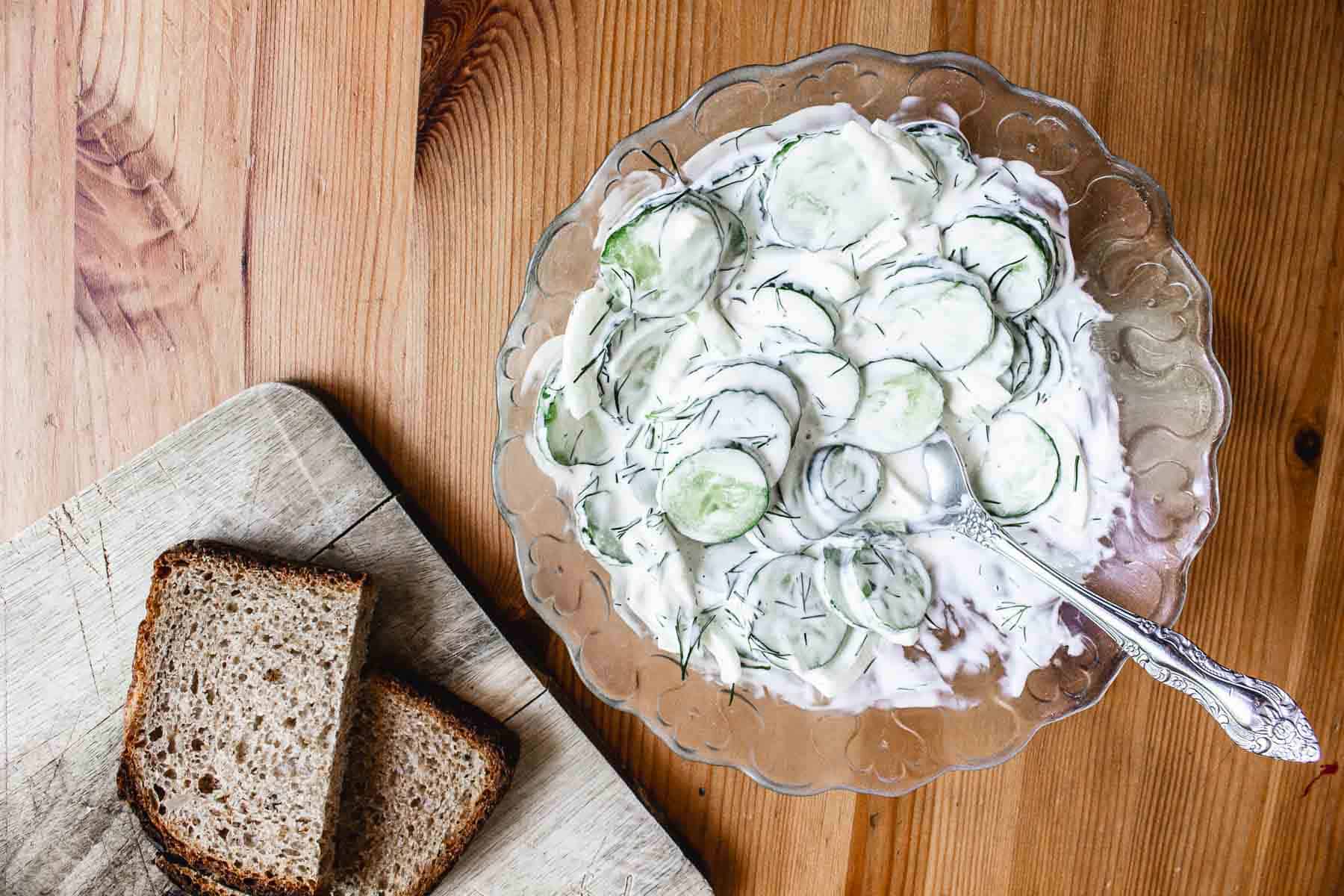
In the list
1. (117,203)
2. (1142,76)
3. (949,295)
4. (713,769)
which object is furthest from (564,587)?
(1142,76)

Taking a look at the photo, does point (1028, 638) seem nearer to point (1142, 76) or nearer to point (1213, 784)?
point (1213, 784)

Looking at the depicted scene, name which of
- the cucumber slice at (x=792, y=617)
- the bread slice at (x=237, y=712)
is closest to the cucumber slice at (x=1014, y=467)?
the cucumber slice at (x=792, y=617)

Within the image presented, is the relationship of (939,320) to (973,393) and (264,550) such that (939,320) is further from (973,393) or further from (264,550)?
(264,550)

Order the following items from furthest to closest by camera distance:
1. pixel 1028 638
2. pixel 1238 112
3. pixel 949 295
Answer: pixel 1238 112 → pixel 1028 638 → pixel 949 295

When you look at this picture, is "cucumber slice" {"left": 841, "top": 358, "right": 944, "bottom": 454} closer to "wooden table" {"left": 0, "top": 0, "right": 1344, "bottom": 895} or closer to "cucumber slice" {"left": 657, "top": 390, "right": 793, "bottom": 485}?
"cucumber slice" {"left": 657, "top": 390, "right": 793, "bottom": 485}

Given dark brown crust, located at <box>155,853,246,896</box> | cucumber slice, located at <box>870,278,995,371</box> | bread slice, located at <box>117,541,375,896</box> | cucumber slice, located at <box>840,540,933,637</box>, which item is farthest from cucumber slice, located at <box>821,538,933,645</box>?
dark brown crust, located at <box>155,853,246,896</box>

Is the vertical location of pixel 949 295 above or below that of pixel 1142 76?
below

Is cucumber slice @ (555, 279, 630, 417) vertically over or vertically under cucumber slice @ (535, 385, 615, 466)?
over
